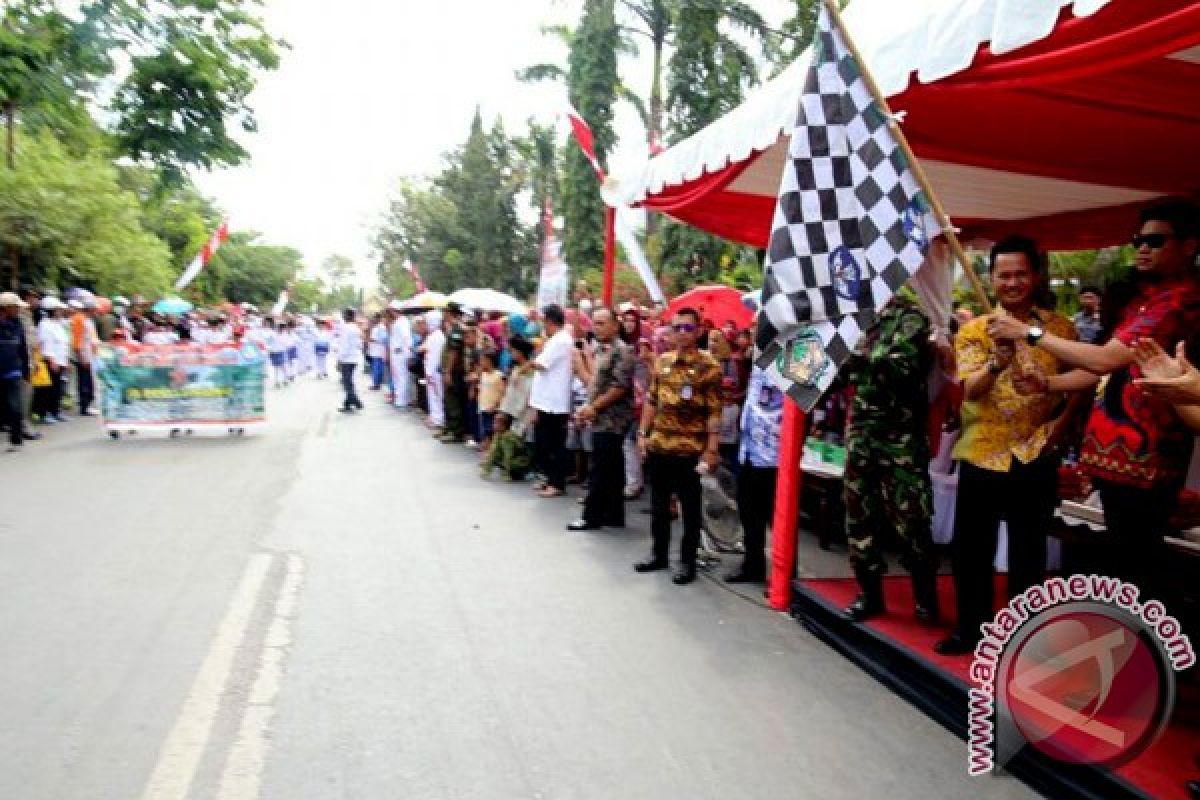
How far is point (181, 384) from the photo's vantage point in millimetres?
11883

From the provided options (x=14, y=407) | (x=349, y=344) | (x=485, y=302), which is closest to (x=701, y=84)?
(x=485, y=302)

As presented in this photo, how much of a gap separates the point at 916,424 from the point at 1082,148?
2.16 metres

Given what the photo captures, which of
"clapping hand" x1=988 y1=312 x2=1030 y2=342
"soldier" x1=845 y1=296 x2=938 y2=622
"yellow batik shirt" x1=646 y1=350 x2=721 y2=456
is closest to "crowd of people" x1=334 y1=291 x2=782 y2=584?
"yellow batik shirt" x1=646 y1=350 x2=721 y2=456

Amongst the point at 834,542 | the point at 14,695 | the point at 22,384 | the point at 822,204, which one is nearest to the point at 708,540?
the point at 834,542

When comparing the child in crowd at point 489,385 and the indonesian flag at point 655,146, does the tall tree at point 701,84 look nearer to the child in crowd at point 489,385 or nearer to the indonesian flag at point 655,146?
the indonesian flag at point 655,146

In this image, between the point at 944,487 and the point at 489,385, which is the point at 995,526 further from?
the point at 489,385

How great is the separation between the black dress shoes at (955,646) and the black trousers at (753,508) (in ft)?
6.14

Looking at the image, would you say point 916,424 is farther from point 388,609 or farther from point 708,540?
point 388,609

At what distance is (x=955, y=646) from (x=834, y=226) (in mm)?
2087

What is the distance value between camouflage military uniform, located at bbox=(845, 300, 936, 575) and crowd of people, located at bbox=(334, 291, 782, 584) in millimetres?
1180

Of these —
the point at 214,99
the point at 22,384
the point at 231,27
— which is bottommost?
the point at 22,384

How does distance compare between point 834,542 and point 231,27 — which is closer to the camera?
point 834,542

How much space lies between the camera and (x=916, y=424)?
14.6 ft

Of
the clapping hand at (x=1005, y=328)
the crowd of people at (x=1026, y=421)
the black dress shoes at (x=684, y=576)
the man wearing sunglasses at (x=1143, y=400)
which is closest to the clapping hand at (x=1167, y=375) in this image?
the crowd of people at (x=1026, y=421)
